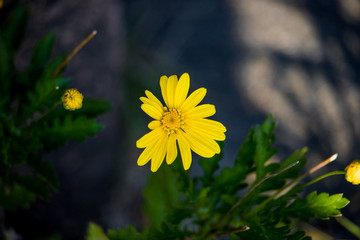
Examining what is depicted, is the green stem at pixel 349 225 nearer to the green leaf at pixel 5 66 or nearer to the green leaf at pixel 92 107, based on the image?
the green leaf at pixel 92 107

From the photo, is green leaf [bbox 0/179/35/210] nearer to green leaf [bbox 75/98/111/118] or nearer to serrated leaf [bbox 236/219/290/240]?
green leaf [bbox 75/98/111/118]

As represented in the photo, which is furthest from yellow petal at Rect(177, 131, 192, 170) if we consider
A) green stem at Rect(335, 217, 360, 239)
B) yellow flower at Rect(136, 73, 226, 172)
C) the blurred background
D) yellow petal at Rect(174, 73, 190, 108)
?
green stem at Rect(335, 217, 360, 239)

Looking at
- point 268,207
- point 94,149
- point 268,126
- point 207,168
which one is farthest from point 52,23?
point 268,207

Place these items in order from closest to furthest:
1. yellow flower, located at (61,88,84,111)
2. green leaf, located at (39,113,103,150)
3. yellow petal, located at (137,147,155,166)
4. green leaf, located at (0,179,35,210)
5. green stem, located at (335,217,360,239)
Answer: yellow petal, located at (137,147,155,166), yellow flower, located at (61,88,84,111), green leaf, located at (39,113,103,150), green leaf, located at (0,179,35,210), green stem, located at (335,217,360,239)

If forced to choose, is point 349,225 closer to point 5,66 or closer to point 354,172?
point 354,172

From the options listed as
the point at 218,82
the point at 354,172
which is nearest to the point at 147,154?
the point at 354,172

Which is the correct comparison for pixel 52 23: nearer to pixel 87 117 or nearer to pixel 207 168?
pixel 87 117
